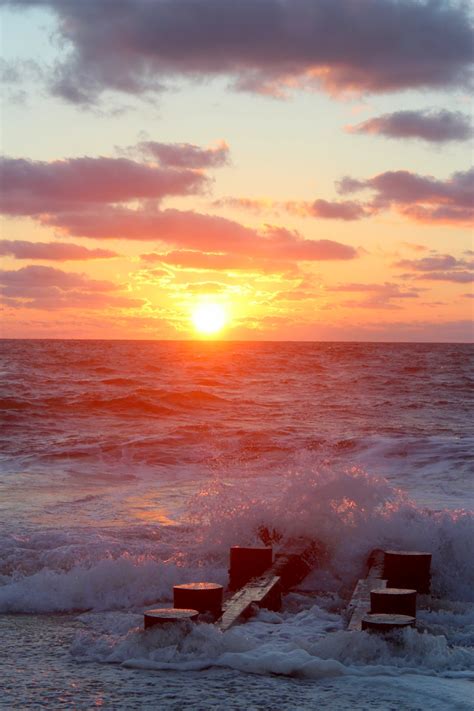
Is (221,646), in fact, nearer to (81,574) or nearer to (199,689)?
(199,689)

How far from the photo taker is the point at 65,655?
19.0 ft

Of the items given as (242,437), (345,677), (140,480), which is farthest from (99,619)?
(242,437)

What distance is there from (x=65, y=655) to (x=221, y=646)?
106 cm

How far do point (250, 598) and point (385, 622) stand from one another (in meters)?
1.47

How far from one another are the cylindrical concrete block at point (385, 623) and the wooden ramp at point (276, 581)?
0.94 meters

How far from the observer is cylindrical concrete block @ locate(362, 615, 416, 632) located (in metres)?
5.54

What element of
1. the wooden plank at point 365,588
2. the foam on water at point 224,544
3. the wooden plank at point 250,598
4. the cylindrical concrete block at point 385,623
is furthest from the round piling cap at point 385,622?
the foam on water at point 224,544

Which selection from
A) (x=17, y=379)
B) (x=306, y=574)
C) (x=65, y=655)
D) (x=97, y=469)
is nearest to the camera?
(x=65, y=655)

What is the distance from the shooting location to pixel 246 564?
7883mm

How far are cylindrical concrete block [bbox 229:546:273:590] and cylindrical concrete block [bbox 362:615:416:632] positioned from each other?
2.25 m

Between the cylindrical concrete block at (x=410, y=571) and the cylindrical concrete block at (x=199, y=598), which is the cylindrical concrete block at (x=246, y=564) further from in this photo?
the cylindrical concrete block at (x=199, y=598)

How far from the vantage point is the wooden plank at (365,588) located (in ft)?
20.1

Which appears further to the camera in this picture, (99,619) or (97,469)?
(97,469)

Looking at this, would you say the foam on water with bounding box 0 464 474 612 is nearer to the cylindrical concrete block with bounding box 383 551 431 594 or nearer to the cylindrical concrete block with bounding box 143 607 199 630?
the cylindrical concrete block with bounding box 383 551 431 594
